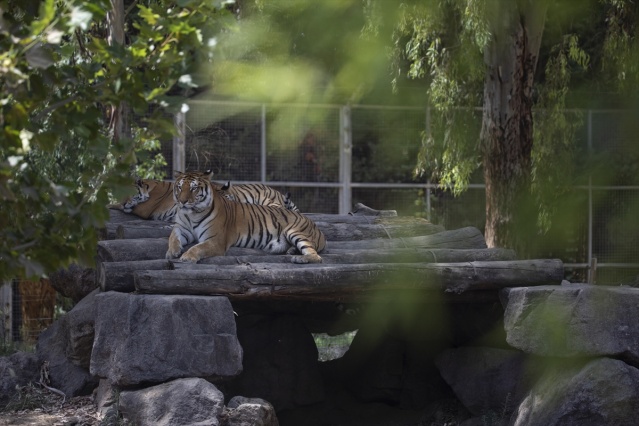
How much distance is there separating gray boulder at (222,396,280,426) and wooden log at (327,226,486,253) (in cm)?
183

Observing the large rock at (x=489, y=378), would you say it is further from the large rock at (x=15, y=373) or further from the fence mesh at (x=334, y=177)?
the fence mesh at (x=334, y=177)

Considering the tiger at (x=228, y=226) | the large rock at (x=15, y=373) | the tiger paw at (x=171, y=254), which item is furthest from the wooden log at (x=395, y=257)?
the large rock at (x=15, y=373)

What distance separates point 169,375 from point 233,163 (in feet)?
20.0

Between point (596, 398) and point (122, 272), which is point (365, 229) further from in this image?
point (596, 398)

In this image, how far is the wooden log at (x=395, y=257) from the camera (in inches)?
260

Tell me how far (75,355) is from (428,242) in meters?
2.99

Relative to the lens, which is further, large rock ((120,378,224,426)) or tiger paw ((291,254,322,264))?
tiger paw ((291,254,322,264))

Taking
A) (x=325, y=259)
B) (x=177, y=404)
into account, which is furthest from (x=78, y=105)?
(x=325, y=259)

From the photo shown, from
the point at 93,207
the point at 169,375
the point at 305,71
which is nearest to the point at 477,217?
the point at 169,375

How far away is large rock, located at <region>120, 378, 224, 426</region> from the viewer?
18.0 ft

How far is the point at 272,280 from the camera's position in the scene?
626 cm

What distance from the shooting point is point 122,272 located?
6336mm

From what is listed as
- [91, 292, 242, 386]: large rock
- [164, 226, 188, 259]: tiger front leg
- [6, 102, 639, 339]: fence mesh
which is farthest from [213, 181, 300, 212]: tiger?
[91, 292, 242, 386]: large rock

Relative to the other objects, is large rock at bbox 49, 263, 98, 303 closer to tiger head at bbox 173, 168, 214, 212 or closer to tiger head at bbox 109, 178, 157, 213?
tiger head at bbox 109, 178, 157, 213
